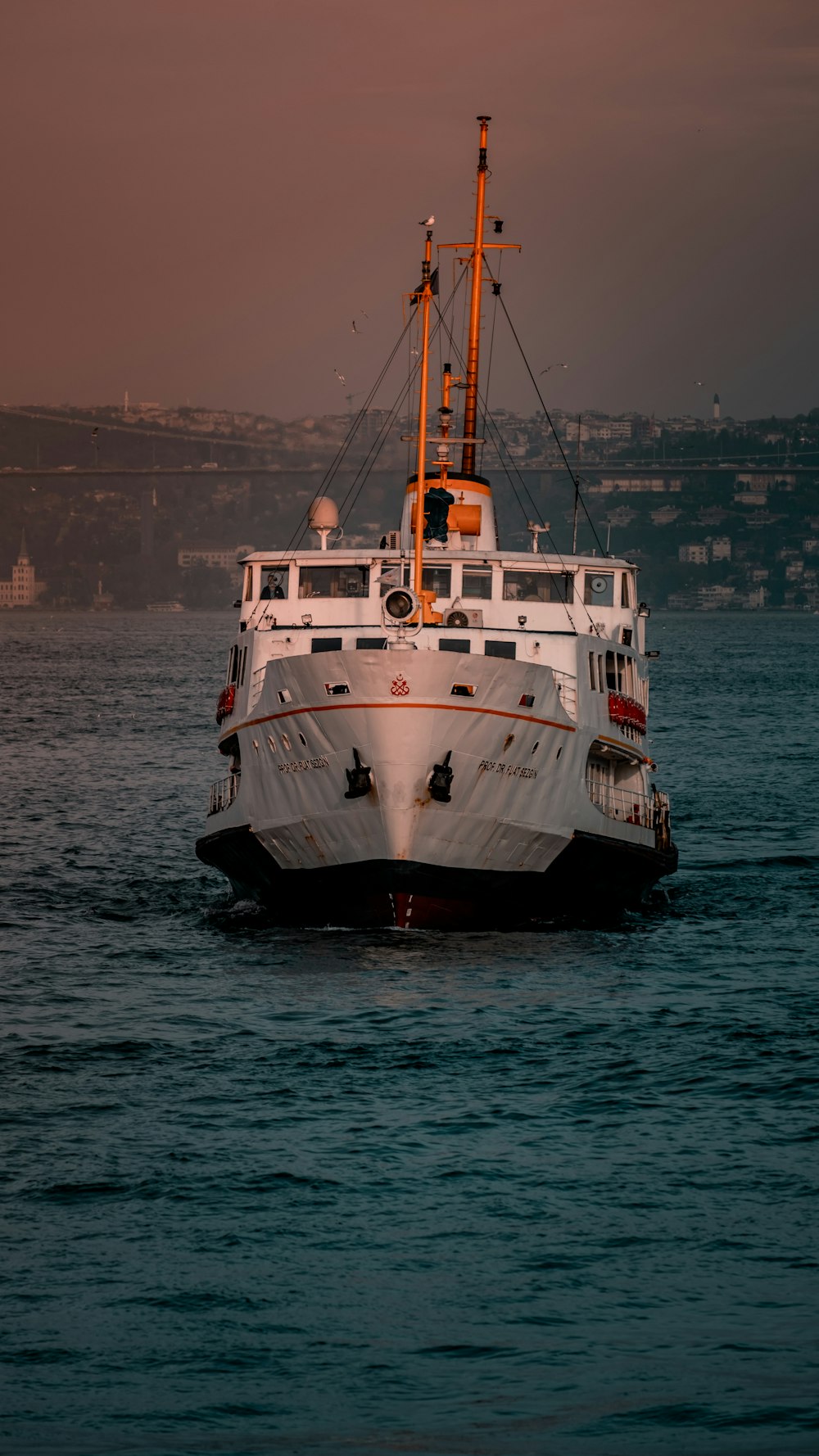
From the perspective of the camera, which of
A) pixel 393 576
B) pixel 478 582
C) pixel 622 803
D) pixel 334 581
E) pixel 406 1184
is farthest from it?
pixel 334 581

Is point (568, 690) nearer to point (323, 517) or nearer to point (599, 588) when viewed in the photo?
point (599, 588)

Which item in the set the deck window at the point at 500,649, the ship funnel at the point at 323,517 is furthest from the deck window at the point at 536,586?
the ship funnel at the point at 323,517

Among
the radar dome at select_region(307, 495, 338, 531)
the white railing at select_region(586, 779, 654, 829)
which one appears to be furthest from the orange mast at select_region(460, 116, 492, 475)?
the white railing at select_region(586, 779, 654, 829)

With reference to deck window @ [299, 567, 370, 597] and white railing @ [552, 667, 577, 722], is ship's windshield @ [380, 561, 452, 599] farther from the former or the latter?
white railing @ [552, 667, 577, 722]

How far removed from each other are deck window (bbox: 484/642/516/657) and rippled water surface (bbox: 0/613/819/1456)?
4.49 metres

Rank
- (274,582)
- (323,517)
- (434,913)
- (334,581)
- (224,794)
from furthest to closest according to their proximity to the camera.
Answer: (323,517), (274,582), (334,581), (224,794), (434,913)

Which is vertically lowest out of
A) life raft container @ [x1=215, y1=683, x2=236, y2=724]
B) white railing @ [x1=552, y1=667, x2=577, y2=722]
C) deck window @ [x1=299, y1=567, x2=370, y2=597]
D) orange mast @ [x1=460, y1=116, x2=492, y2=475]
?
life raft container @ [x1=215, y1=683, x2=236, y2=724]

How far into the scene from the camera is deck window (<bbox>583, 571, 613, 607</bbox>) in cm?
3197

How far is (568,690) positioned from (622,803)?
107 inches

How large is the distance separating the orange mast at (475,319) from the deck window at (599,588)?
506 centimetres

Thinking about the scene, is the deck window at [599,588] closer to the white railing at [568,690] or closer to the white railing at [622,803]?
the white railing at [622,803]

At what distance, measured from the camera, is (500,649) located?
1139 inches

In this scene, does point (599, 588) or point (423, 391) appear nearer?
point (423, 391)

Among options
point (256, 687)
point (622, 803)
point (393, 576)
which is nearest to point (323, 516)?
point (393, 576)
